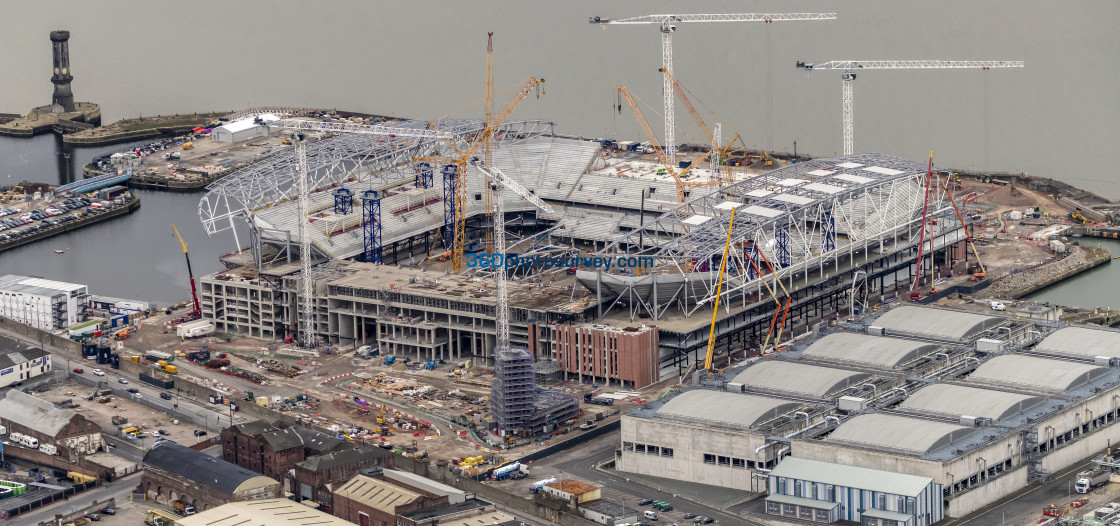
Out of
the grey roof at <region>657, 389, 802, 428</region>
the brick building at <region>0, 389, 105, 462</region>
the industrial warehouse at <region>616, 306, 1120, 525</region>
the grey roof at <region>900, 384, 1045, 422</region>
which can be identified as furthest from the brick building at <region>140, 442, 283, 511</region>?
the grey roof at <region>900, 384, 1045, 422</region>

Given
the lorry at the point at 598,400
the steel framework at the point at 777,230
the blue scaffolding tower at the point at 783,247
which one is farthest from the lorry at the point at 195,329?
the blue scaffolding tower at the point at 783,247

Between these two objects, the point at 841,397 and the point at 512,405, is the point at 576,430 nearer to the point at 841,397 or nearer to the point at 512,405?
the point at 512,405

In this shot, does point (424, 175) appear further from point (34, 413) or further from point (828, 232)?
point (34, 413)

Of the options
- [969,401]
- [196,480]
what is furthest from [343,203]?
[969,401]

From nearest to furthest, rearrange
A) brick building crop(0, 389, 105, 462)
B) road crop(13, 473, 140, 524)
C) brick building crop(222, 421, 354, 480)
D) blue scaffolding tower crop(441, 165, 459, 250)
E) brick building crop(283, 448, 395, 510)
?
brick building crop(283, 448, 395, 510) → road crop(13, 473, 140, 524) → brick building crop(222, 421, 354, 480) → brick building crop(0, 389, 105, 462) → blue scaffolding tower crop(441, 165, 459, 250)

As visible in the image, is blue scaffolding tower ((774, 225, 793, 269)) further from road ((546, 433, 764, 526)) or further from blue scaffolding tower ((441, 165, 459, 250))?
blue scaffolding tower ((441, 165, 459, 250))

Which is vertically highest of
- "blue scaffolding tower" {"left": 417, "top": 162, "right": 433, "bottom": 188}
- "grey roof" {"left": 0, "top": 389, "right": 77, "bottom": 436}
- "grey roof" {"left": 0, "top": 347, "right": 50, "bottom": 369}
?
"blue scaffolding tower" {"left": 417, "top": 162, "right": 433, "bottom": 188}
